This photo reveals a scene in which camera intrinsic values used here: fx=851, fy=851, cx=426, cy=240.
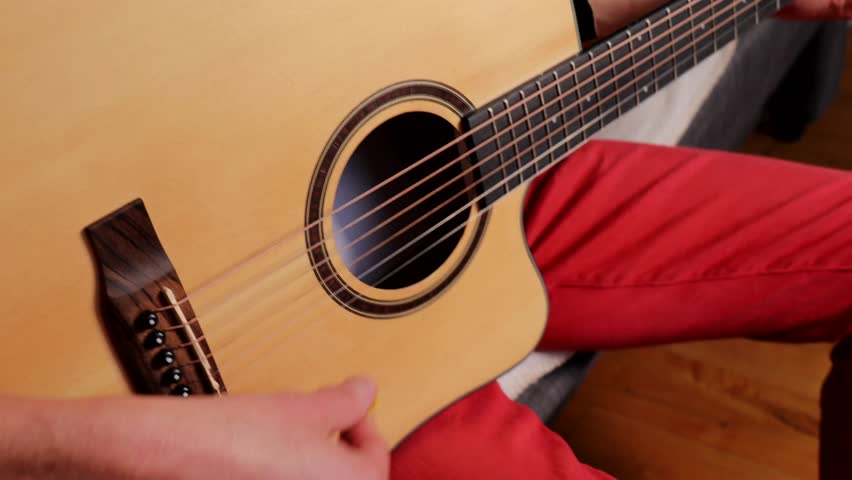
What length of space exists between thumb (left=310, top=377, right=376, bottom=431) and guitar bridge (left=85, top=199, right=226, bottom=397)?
0.12 m

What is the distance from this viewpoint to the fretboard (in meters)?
0.78

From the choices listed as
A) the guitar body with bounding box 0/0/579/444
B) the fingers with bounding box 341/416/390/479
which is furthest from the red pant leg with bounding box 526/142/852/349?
the fingers with bounding box 341/416/390/479

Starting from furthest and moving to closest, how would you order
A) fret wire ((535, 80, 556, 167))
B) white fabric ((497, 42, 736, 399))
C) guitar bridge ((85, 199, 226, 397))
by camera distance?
white fabric ((497, 42, 736, 399)) → fret wire ((535, 80, 556, 167)) → guitar bridge ((85, 199, 226, 397))

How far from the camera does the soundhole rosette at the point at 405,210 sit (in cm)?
73

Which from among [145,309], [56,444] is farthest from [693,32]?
[56,444]

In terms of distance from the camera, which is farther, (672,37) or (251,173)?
(672,37)

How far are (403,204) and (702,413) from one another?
766mm

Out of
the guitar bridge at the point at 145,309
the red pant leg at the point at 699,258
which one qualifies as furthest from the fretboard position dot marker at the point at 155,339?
the red pant leg at the point at 699,258

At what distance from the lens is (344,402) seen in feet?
1.90

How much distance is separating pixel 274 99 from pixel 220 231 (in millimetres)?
108

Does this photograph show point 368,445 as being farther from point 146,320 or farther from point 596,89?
point 596,89

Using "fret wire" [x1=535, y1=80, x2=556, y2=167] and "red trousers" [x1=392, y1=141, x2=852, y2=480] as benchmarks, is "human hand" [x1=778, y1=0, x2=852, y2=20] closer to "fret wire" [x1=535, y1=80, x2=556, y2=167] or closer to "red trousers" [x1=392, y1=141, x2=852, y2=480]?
"red trousers" [x1=392, y1=141, x2=852, y2=480]

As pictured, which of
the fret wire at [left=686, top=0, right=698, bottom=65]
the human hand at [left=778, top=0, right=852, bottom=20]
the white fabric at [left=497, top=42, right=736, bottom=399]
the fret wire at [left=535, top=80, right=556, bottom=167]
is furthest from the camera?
the white fabric at [left=497, top=42, right=736, bottom=399]

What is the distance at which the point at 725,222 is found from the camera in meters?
0.93
